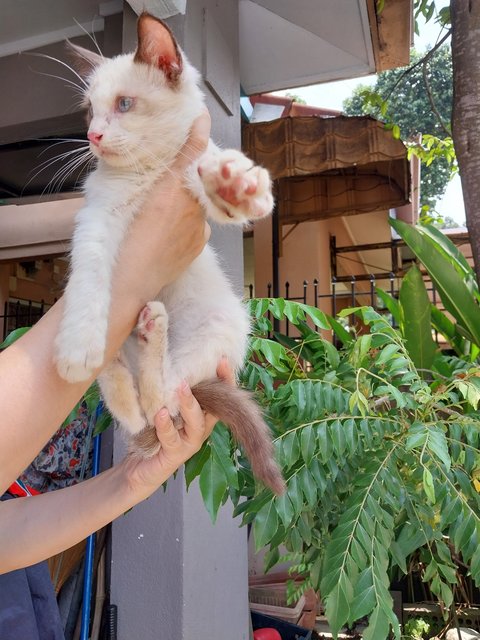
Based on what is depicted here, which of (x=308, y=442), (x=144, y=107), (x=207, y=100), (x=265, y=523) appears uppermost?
(x=207, y=100)

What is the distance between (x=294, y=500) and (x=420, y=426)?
0.40 metres

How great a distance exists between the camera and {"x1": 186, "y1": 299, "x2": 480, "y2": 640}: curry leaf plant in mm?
1454

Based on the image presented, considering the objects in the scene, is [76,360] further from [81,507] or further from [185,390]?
[81,507]

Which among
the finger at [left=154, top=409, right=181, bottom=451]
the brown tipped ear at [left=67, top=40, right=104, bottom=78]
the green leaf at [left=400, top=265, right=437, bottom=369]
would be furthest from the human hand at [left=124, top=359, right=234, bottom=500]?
the green leaf at [left=400, top=265, right=437, bottom=369]

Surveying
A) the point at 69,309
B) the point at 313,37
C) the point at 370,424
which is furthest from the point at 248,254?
the point at 69,309

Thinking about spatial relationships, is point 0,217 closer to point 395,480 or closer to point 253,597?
point 395,480

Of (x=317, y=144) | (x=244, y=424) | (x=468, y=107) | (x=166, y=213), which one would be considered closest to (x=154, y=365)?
(x=244, y=424)

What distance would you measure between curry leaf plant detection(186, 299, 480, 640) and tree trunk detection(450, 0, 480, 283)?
3.39 feet

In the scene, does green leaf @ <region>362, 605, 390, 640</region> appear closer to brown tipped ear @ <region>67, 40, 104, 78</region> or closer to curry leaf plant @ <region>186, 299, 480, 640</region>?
curry leaf plant @ <region>186, 299, 480, 640</region>

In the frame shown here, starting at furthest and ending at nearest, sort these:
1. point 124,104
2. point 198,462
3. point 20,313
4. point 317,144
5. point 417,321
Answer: point 20,313
point 317,144
point 417,321
point 198,462
point 124,104

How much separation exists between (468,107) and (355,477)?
184 cm

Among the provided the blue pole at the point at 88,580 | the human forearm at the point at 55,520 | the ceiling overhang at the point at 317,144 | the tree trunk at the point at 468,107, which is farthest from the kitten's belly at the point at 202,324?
the ceiling overhang at the point at 317,144

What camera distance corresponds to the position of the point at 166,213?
1.34 meters

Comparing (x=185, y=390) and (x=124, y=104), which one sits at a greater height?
(x=124, y=104)
